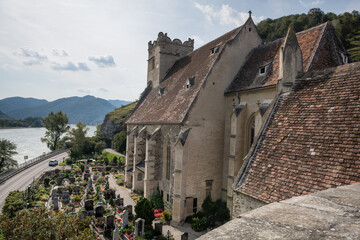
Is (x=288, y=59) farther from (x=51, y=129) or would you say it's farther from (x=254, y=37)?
(x=51, y=129)

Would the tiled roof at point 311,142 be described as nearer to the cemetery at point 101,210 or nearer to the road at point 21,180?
the cemetery at point 101,210

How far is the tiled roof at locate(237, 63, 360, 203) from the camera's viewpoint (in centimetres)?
637

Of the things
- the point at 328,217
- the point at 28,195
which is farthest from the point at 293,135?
the point at 28,195

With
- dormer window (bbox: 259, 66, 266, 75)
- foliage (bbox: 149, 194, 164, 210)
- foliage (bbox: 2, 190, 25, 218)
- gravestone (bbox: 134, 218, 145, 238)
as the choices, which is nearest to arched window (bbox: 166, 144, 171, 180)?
foliage (bbox: 149, 194, 164, 210)

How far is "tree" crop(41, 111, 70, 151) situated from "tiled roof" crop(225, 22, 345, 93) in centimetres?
6848

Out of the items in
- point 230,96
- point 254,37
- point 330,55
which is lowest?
point 230,96

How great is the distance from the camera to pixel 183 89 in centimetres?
2244

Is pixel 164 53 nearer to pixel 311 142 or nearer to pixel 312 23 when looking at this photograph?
pixel 311 142

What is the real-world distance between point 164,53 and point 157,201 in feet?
65.3

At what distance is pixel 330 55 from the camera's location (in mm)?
15344

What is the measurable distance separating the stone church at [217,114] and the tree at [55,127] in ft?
197

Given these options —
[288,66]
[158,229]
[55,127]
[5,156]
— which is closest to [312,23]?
[288,66]

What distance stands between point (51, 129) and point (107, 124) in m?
17.3

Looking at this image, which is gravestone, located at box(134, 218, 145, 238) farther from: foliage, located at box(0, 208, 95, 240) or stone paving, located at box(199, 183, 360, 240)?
stone paving, located at box(199, 183, 360, 240)
